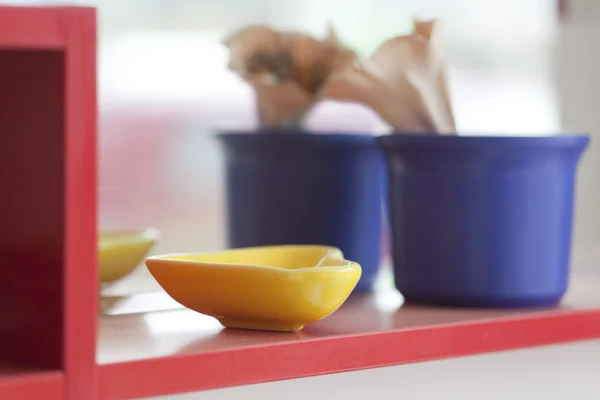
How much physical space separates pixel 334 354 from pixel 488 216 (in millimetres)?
209

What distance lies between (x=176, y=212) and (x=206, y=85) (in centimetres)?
14

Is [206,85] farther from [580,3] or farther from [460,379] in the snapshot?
[580,3]

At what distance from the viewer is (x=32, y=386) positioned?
1.79 feet

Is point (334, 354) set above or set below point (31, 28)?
below

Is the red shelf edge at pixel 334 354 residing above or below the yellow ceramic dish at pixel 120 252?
below

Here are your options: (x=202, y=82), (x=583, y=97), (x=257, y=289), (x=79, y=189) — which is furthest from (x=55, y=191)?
(x=583, y=97)

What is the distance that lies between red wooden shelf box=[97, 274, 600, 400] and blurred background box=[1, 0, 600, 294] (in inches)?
8.1

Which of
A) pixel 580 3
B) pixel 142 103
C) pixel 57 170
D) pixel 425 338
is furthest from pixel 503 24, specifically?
pixel 57 170

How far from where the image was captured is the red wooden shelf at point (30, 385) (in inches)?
21.0

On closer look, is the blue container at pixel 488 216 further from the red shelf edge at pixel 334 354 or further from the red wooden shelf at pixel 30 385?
the red wooden shelf at pixel 30 385

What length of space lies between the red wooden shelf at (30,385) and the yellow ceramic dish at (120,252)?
0.88ft

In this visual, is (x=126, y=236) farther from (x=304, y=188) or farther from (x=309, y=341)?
(x=309, y=341)

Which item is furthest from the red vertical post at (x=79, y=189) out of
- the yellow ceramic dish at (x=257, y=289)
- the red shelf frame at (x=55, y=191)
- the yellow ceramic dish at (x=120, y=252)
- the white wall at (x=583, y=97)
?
the white wall at (x=583, y=97)

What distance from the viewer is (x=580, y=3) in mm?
1219
